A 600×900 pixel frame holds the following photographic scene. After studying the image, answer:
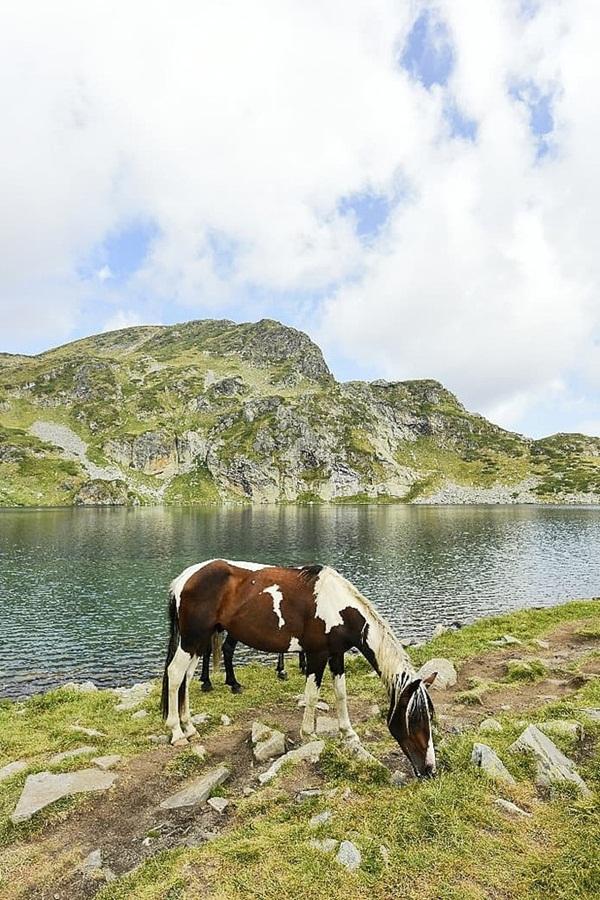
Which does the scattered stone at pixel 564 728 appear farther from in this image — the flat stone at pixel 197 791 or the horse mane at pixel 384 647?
the flat stone at pixel 197 791

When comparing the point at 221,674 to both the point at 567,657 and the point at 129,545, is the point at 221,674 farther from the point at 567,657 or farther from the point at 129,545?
the point at 129,545

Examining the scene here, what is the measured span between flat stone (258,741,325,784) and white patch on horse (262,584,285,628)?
2.59 metres

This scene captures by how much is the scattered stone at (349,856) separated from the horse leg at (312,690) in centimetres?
440

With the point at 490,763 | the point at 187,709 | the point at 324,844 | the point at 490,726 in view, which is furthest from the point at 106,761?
the point at 490,726

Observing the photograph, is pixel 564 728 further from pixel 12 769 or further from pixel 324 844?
pixel 12 769

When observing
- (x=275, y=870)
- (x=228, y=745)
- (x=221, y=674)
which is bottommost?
(x=221, y=674)

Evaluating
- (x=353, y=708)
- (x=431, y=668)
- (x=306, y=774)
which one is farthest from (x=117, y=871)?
(x=431, y=668)

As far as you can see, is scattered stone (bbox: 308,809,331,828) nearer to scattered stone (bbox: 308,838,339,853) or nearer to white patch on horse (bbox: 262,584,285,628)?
scattered stone (bbox: 308,838,339,853)

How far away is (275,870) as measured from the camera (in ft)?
23.0

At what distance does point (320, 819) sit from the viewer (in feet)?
26.8

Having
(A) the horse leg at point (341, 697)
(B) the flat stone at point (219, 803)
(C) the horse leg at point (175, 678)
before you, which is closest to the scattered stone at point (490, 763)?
(A) the horse leg at point (341, 697)

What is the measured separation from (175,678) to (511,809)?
800 cm

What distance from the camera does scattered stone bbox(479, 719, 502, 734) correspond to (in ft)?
37.0

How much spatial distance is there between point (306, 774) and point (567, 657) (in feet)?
50.9
